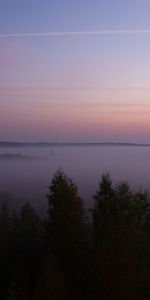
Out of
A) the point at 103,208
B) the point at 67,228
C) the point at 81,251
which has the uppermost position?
the point at 103,208

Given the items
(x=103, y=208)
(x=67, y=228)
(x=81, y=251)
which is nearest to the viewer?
(x=81, y=251)

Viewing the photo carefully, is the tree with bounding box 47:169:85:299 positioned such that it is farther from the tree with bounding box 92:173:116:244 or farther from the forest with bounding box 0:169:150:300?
the tree with bounding box 92:173:116:244

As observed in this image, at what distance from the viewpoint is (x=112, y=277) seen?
78.8ft

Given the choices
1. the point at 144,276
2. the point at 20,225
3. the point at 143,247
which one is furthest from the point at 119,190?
the point at 20,225

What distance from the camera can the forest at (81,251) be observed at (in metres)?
24.0

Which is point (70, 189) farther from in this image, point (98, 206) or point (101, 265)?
point (101, 265)

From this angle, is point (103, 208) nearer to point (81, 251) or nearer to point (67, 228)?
point (67, 228)

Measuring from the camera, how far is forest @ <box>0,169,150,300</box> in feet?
78.6

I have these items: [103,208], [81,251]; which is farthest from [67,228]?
[103,208]

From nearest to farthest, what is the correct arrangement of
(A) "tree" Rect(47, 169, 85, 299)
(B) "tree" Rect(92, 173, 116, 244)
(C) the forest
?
(C) the forest, (A) "tree" Rect(47, 169, 85, 299), (B) "tree" Rect(92, 173, 116, 244)

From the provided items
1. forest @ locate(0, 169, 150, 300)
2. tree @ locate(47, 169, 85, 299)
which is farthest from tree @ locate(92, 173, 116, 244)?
tree @ locate(47, 169, 85, 299)

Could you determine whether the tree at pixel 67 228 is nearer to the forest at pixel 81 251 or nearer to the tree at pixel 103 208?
the forest at pixel 81 251

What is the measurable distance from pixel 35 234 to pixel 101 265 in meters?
20.3

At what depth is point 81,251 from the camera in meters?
31.7
